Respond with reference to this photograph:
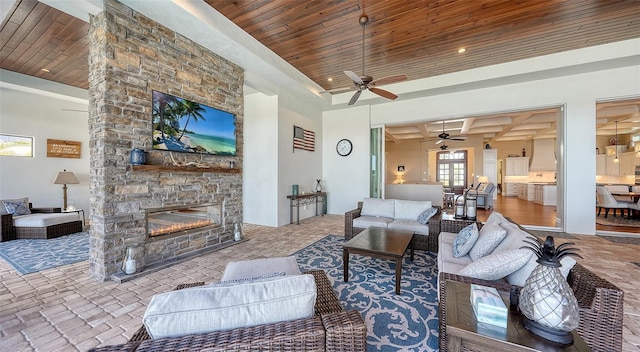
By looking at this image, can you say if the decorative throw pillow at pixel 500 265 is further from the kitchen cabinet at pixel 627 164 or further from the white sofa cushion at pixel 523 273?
the kitchen cabinet at pixel 627 164

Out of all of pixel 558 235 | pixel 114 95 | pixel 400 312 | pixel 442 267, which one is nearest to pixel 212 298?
pixel 400 312

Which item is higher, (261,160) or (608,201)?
(261,160)

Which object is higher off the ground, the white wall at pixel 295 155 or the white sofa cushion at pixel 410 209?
the white wall at pixel 295 155

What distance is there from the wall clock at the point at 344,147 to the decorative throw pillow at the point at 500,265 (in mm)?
5516

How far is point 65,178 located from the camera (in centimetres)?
543

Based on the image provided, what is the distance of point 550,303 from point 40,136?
882 cm

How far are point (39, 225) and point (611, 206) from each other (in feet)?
41.8

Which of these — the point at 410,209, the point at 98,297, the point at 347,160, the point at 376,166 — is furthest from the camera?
the point at 347,160

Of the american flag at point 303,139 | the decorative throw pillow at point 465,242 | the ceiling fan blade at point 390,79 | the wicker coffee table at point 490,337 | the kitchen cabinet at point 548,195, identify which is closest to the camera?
the wicker coffee table at point 490,337

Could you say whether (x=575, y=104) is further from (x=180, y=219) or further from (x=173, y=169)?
(x=180, y=219)

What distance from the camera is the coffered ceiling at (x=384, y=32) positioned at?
Result: 125 inches

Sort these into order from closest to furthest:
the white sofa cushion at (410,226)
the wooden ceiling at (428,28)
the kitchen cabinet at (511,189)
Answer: the wooden ceiling at (428,28) → the white sofa cushion at (410,226) → the kitchen cabinet at (511,189)

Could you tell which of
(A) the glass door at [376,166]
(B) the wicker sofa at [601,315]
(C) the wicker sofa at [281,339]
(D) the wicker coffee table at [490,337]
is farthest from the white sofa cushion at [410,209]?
(C) the wicker sofa at [281,339]

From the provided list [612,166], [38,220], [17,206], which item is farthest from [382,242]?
[612,166]
